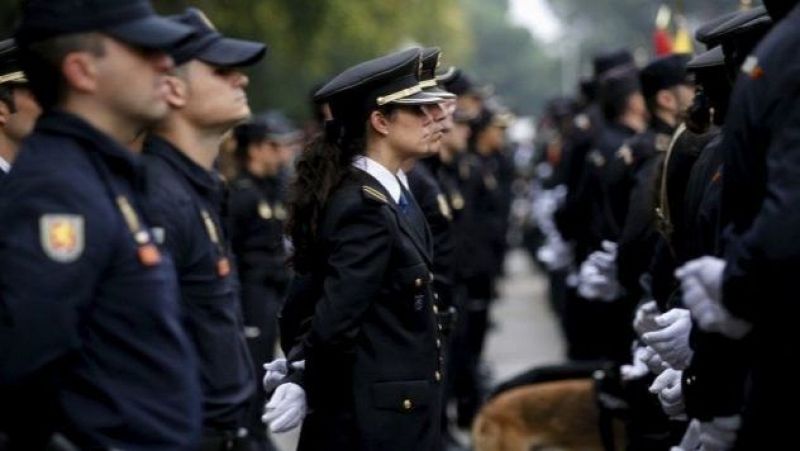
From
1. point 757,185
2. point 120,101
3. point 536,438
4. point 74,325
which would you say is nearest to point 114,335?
point 74,325

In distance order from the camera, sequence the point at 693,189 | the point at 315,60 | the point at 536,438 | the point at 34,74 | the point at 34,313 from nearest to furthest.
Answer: the point at 34,313 < the point at 34,74 < the point at 693,189 < the point at 536,438 < the point at 315,60

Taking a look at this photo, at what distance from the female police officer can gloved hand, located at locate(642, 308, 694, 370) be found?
36.7 inches

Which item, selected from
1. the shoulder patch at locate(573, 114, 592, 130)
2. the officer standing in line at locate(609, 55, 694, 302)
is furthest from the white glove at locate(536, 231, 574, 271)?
the officer standing in line at locate(609, 55, 694, 302)

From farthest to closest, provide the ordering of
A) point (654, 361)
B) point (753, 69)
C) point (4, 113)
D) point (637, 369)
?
point (637, 369) < point (4, 113) < point (654, 361) < point (753, 69)

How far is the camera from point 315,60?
31.7 metres

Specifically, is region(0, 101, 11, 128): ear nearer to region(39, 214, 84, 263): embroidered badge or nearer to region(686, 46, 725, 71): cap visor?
region(686, 46, 725, 71): cap visor

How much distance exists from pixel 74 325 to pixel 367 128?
2608 millimetres

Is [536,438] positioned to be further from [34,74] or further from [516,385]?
[34,74]

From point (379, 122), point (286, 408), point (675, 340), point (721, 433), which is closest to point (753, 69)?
point (721, 433)

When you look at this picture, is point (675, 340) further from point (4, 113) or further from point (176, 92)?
point (4, 113)

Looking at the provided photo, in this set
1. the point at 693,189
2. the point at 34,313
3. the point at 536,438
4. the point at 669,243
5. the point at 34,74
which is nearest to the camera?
the point at 34,313

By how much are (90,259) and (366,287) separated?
2.10 meters

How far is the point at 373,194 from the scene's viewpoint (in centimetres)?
642

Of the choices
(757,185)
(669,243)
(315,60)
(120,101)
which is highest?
(120,101)
